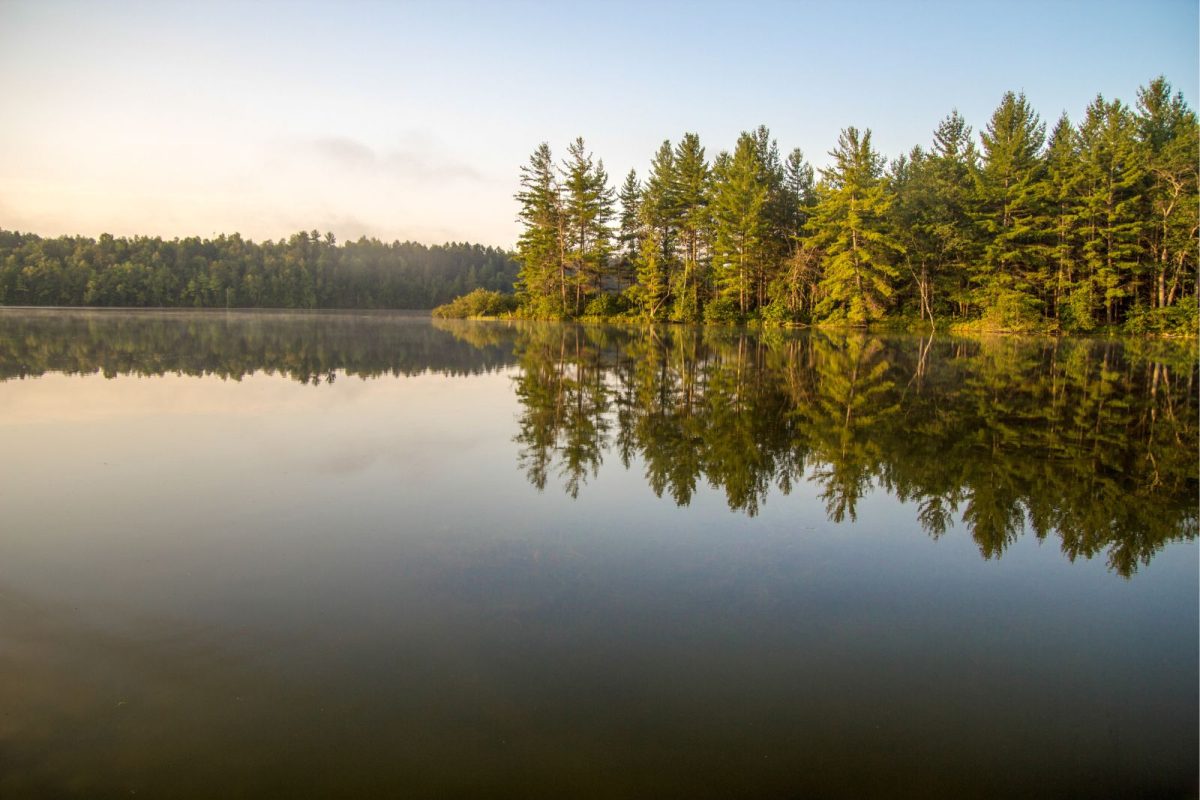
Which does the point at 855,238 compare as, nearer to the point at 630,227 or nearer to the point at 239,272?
the point at 630,227

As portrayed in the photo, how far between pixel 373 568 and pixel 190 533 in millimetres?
1536

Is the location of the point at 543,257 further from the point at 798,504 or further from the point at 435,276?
the point at 435,276

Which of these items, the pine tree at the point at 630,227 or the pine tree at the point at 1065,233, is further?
the pine tree at the point at 630,227

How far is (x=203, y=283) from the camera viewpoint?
8812 cm

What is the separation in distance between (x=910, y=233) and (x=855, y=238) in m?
4.67

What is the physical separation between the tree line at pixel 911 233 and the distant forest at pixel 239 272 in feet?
77.6

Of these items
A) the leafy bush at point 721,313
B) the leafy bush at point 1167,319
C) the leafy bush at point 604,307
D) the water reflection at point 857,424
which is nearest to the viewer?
the water reflection at point 857,424

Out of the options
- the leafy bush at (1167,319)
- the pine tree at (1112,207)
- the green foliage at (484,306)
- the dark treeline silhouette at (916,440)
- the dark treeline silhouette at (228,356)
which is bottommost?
the dark treeline silhouette at (916,440)

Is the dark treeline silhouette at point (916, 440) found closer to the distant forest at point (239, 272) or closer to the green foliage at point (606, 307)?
the green foliage at point (606, 307)

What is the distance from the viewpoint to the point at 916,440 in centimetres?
821

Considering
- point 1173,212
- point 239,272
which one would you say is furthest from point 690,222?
point 239,272

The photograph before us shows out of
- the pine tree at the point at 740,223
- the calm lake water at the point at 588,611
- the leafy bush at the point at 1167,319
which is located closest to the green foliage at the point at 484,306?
the pine tree at the point at 740,223

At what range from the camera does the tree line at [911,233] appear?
36281mm

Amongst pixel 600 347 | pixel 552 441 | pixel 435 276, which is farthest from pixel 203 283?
pixel 552 441
